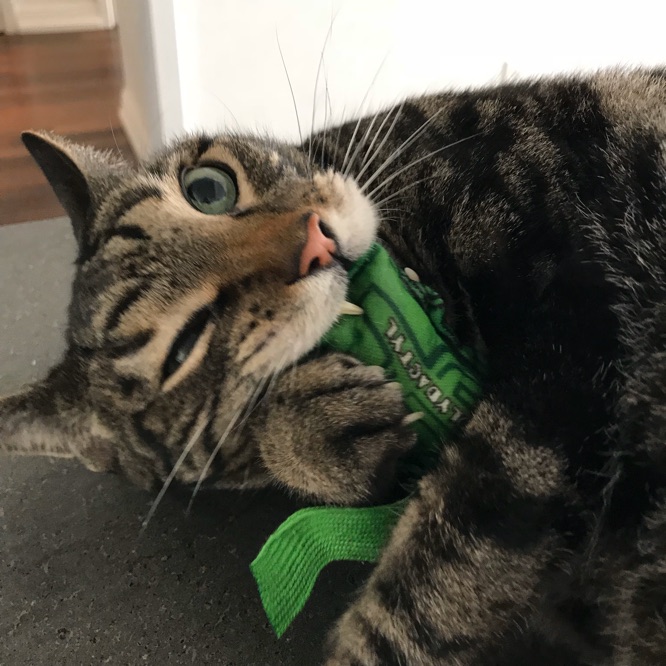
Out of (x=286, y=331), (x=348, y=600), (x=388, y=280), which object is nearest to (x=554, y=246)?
(x=388, y=280)

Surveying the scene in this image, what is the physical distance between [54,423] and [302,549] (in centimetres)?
32

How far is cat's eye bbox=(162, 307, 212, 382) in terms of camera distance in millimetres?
654

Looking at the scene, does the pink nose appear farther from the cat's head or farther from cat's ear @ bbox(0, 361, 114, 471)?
cat's ear @ bbox(0, 361, 114, 471)

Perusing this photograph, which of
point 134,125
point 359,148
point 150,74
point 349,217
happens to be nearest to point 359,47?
point 150,74

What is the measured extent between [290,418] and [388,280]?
17 cm

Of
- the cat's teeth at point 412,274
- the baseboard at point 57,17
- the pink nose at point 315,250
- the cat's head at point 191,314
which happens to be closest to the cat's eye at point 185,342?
the cat's head at point 191,314

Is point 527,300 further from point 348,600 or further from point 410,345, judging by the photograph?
point 348,600

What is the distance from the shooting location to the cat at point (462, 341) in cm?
55

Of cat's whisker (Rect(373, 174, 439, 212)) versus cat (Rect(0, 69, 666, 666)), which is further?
cat's whisker (Rect(373, 174, 439, 212))

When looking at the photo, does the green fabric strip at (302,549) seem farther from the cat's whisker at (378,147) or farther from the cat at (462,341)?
the cat's whisker at (378,147)

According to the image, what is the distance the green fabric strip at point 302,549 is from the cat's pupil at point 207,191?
0.37m

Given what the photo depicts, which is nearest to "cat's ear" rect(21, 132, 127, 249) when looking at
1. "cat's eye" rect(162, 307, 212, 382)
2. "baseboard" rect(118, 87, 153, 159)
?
"cat's eye" rect(162, 307, 212, 382)

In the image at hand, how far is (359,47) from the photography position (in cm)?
159

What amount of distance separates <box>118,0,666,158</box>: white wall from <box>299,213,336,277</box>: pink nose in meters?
0.73
